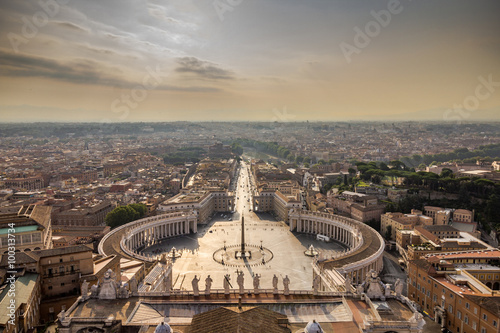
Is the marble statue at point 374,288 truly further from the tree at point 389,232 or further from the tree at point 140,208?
the tree at point 140,208

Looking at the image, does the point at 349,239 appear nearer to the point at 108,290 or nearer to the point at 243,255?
the point at 243,255

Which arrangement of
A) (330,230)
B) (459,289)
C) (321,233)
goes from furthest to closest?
(321,233)
(330,230)
(459,289)

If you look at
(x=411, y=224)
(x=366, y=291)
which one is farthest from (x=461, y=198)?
(x=366, y=291)

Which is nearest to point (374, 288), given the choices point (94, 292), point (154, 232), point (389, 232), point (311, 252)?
point (94, 292)

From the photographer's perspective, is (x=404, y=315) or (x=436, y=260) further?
(x=436, y=260)

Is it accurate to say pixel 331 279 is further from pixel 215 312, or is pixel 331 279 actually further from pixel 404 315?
pixel 215 312

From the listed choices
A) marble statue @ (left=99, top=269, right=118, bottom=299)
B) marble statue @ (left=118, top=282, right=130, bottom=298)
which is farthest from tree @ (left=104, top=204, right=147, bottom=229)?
marble statue @ (left=118, top=282, right=130, bottom=298)

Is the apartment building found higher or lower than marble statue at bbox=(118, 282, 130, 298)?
lower

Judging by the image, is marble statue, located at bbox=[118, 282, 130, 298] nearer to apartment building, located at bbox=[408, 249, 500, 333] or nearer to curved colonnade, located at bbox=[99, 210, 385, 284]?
curved colonnade, located at bbox=[99, 210, 385, 284]
